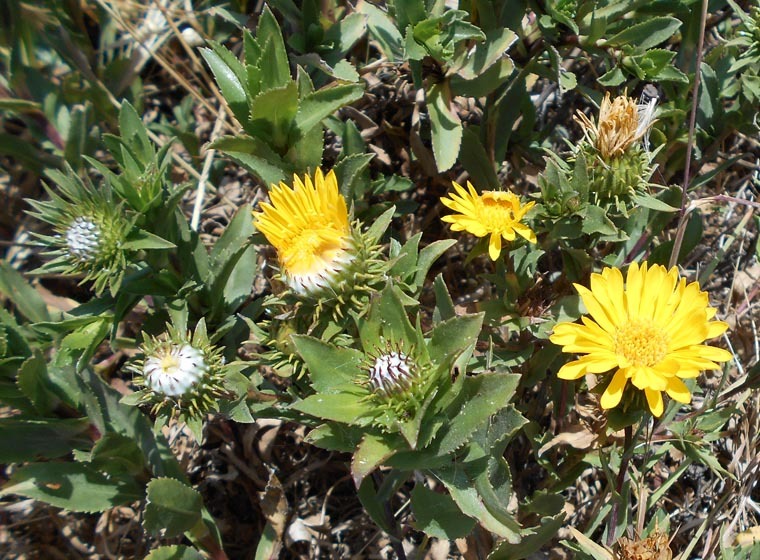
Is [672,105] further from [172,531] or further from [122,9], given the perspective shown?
[122,9]

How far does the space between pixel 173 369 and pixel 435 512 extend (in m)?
1.06

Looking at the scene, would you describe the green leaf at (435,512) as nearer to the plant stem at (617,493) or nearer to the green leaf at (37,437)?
the plant stem at (617,493)

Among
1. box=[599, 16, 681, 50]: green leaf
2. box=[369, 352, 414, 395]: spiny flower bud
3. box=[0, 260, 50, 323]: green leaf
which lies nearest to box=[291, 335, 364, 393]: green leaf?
box=[369, 352, 414, 395]: spiny flower bud

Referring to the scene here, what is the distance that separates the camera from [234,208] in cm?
433

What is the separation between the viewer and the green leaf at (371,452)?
2145mm

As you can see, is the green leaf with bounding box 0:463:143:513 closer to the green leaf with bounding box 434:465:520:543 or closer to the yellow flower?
the green leaf with bounding box 434:465:520:543

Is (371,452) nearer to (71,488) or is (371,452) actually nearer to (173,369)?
(173,369)

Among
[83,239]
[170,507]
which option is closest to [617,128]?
[83,239]

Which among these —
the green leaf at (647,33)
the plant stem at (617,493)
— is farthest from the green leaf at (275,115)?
the plant stem at (617,493)

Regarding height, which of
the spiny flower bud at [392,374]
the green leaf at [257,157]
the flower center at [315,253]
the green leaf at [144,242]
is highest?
the green leaf at [257,157]

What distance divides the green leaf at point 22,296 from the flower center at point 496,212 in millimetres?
2229

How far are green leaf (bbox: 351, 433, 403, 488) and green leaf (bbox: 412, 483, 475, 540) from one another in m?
0.44

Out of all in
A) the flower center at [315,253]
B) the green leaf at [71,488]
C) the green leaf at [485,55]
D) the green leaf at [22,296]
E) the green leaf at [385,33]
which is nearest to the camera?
the flower center at [315,253]

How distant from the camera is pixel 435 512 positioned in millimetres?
2658
